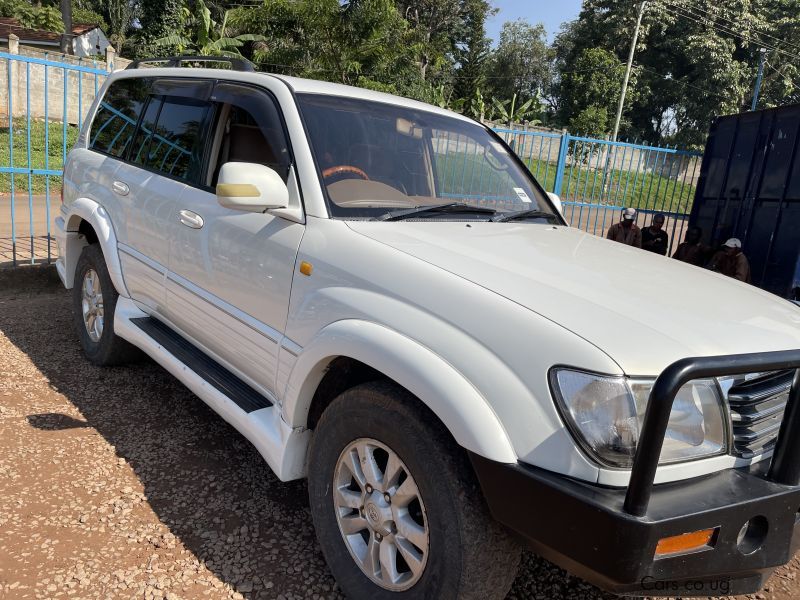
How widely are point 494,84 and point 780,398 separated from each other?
5289cm

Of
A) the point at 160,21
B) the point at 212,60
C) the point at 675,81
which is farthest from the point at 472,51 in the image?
the point at 212,60

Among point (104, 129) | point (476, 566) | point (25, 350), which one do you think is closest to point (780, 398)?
point (476, 566)

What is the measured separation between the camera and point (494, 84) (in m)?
51.2

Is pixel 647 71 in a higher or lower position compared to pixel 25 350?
higher

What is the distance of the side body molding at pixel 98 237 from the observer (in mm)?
3859

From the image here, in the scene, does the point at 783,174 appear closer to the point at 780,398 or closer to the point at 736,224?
the point at 736,224

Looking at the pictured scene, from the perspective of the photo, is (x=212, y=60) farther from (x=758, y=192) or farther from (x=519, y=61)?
(x=519, y=61)

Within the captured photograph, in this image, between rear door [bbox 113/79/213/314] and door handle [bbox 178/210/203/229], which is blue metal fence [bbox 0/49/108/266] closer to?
rear door [bbox 113/79/213/314]

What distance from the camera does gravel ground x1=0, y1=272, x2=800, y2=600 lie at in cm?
240

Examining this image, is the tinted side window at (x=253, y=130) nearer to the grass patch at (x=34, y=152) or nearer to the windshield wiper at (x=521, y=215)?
the windshield wiper at (x=521, y=215)

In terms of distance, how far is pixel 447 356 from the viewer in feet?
6.02

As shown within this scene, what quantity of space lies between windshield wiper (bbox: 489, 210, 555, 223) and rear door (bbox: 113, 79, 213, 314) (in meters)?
1.59

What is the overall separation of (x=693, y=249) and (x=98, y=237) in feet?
23.6

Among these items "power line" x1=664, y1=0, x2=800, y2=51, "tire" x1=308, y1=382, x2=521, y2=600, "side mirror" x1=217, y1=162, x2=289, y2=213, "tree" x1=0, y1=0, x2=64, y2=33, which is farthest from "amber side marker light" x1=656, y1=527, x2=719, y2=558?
"tree" x1=0, y1=0, x2=64, y2=33
